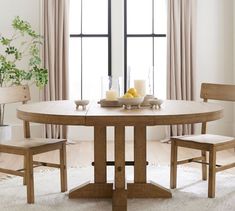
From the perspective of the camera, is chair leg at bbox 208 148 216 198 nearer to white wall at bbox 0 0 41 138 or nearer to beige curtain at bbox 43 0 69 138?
beige curtain at bbox 43 0 69 138

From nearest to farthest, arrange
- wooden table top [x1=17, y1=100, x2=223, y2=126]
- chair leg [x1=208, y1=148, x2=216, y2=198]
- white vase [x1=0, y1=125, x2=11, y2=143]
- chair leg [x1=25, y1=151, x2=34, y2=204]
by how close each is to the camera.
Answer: wooden table top [x1=17, y1=100, x2=223, y2=126] → chair leg [x1=25, y1=151, x2=34, y2=204] → chair leg [x1=208, y1=148, x2=216, y2=198] → white vase [x1=0, y1=125, x2=11, y2=143]

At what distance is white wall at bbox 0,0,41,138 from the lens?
6.53 m

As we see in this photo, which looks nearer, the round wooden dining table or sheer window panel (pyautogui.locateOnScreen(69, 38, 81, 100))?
the round wooden dining table

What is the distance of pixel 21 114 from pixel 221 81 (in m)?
4.12

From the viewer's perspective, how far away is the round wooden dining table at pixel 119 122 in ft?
9.76

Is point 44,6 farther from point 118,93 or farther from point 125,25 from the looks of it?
point 118,93

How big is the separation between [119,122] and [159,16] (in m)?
4.17

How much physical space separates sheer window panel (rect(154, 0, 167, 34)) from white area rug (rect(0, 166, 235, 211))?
2.81 m

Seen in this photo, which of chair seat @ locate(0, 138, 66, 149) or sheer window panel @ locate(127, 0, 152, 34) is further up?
sheer window panel @ locate(127, 0, 152, 34)

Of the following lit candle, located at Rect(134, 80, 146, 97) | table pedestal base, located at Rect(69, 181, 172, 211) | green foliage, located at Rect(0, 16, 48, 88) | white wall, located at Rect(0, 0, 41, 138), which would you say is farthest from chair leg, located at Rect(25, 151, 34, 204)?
white wall, located at Rect(0, 0, 41, 138)

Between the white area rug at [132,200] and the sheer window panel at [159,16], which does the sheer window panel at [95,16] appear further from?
the white area rug at [132,200]

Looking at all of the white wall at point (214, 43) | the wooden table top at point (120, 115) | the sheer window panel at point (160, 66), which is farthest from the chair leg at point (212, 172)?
the sheer window panel at point (160, 66)

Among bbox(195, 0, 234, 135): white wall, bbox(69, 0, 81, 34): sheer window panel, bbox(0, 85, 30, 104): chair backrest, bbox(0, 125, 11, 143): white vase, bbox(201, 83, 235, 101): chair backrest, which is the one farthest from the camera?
bbox(69, 0, 81, 34): sheer window panel

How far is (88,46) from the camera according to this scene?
22.6ft
